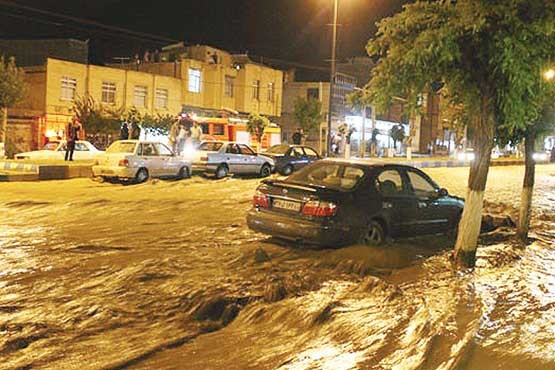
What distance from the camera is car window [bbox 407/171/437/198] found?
9719 millimetres

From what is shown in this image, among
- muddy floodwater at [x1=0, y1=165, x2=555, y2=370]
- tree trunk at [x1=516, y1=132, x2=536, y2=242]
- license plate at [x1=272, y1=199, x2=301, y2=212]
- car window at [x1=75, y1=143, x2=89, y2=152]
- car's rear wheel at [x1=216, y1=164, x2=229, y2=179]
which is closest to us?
→ muddy floodwater at [x1=0, y1=165, x2=555, y2=370]

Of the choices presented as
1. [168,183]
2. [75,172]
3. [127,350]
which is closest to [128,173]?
[168,183]

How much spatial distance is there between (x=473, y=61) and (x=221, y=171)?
14259 millimetres

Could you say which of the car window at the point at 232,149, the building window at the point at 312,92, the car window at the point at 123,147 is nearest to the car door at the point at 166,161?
the car window at the point at 123,147

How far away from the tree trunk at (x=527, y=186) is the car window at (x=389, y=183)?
229cm

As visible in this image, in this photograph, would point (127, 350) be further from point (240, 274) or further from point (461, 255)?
point (461, 255)

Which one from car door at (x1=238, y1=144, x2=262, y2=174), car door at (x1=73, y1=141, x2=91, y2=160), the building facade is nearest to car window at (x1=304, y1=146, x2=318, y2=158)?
car door at (x1=238, y1=144, x2=262, y2=174)

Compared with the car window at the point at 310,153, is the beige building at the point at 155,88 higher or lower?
higher

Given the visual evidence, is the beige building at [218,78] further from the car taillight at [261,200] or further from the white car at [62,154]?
the car taillight at [261,200]

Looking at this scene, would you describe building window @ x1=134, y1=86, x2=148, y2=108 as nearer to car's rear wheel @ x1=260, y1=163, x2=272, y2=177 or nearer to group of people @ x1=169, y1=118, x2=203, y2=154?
group of people @ x1=169, y1=118, x2=203, y2=154

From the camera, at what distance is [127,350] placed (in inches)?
194

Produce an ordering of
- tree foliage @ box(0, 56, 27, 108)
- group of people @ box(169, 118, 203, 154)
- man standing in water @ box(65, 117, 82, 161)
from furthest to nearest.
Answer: tree foliage @ box(0, 56, 27, 108)
group of people @ box(169, 118, 203, 154)
man standing in water @ box(65, 117, 82, 161)

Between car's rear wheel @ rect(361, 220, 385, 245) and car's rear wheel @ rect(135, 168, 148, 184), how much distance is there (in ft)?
37.0

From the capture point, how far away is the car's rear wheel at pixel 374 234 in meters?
8.55
